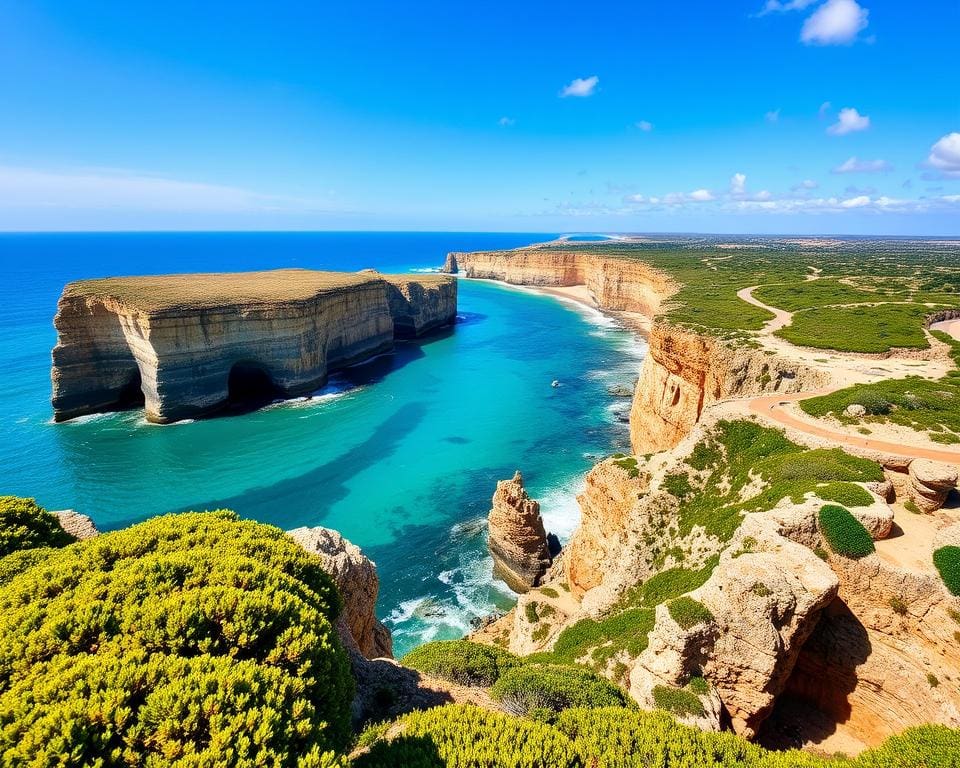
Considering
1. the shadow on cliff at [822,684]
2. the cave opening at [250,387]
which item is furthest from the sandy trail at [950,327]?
the cave opening at [250,387]

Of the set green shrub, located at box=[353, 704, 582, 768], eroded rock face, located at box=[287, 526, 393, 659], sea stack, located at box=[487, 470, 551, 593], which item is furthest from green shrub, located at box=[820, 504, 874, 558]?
sea stack, located at box=[487, 470, 551, 593]

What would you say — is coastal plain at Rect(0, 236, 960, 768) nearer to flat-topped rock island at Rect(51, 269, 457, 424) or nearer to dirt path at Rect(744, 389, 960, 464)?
dirt path at Rect(744, 389, 960, 464)

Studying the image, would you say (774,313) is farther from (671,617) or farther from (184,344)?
(184,344)

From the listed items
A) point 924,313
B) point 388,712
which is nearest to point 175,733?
point 388,712

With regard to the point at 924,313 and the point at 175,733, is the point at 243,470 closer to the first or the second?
the point at 175,733

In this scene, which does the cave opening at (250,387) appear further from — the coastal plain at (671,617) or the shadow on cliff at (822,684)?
the shadow on cliff at (822,684)

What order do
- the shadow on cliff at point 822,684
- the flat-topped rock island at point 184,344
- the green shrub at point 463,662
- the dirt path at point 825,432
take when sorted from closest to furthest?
the shadow on cliff at point 822,684
the green shrub at point 463,662
the dirt path at point 825,432
the flat-topped rock island at point 184,344
